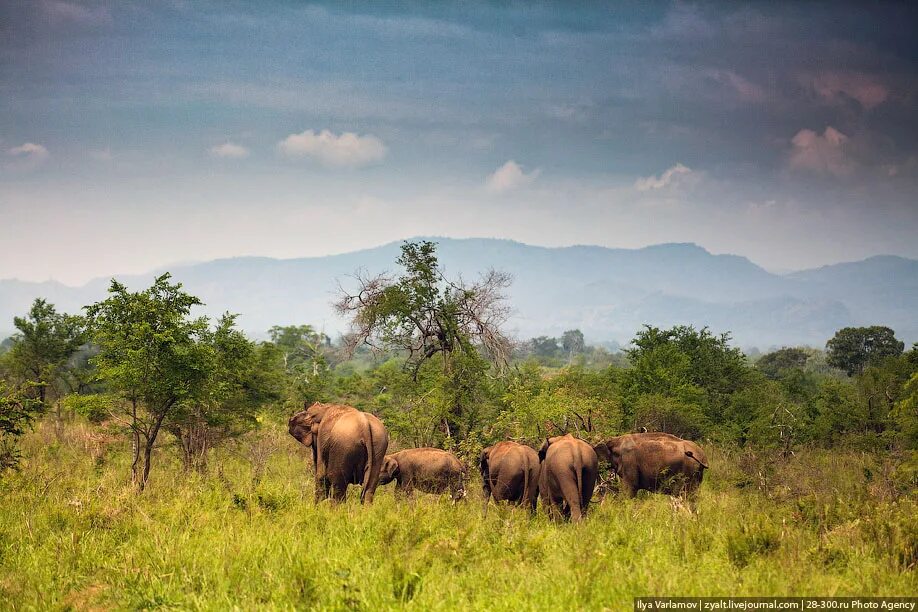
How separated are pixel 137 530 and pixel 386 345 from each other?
46.8ft

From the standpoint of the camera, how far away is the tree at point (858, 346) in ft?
269

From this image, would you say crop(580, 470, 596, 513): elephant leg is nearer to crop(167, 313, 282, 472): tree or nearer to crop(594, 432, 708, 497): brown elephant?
crop(594, 432, 708, 497): brown elephant

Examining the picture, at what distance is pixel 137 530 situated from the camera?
31.6 ft

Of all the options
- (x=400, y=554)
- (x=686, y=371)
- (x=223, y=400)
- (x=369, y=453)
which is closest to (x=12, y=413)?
(x=223, y=400)

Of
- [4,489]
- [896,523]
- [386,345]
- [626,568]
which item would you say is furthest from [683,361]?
[4,489]

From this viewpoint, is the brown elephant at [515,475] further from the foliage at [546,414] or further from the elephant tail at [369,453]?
the foliage at [546,414]

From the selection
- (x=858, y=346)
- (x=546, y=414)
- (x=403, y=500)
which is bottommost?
(x=403, y=500)

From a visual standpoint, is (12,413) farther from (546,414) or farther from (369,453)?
(546,414)

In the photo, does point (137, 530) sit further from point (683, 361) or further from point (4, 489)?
point (683, 361)

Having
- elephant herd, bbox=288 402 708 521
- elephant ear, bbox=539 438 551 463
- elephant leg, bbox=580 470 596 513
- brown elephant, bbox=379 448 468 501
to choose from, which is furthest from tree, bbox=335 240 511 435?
elephant leg, bbox=580 470 596 513

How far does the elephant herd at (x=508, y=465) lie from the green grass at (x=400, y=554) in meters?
0.95

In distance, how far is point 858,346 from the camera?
275 ft

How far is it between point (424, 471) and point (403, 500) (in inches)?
→ 58.0

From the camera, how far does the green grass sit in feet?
22.0
